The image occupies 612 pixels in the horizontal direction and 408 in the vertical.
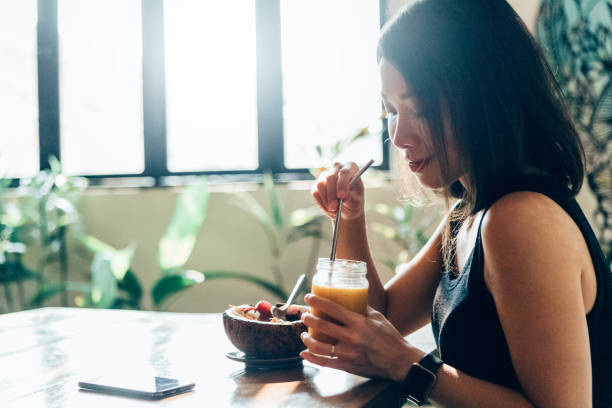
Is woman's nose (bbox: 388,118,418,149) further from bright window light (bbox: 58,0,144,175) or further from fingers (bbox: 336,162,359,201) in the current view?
bright window light (bbox: 58,0,144,175)

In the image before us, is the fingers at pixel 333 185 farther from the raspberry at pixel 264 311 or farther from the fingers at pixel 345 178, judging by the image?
the raspberry at pixel 264 311

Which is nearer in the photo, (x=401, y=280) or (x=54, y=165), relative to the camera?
(x=401, y=280)

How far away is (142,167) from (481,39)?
292cm

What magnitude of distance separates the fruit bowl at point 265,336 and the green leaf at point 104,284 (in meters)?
1.94

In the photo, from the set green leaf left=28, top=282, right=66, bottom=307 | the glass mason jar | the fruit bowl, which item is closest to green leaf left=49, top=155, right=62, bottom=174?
green leaf left=28, top=282, right=66, bottom=307

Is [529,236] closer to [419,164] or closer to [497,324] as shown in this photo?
[497,324]

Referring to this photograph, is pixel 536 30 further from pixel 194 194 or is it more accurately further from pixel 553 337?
pixel 553 337

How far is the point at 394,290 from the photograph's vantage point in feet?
4.55

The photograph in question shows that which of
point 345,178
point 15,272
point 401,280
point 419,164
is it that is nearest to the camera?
point 419,164

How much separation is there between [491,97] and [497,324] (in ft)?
1.17

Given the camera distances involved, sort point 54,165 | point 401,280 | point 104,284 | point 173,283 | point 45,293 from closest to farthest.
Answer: point 401,280 → point 104,284 → point 173,283 → point 45,293 → point 54,165

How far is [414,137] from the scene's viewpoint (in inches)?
42.0

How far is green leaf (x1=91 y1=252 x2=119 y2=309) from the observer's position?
9.18 ft

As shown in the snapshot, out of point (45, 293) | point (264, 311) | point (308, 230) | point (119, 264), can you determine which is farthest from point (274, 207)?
point (264, 311)
